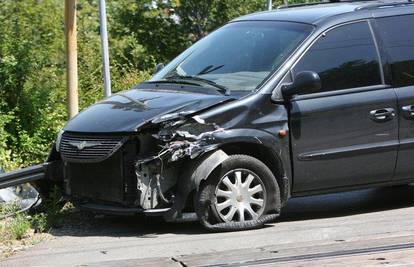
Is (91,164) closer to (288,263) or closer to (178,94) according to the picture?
(178,94)

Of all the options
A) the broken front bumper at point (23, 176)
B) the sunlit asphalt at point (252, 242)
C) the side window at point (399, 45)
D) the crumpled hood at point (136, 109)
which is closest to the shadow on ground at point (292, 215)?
the sunlit asphalt at point (252, 242)

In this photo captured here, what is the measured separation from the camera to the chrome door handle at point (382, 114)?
777 centimetres

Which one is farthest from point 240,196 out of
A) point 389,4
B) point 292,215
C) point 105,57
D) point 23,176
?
point 105,57

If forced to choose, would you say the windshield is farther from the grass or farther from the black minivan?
the grass

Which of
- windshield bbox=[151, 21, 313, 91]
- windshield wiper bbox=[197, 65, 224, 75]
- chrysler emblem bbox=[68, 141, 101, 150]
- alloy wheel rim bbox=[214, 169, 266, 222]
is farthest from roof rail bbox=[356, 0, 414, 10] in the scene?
chrysler emblem bbox=[68, 141, 101, 150]

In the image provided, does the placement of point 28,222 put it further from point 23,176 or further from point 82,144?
point 82,144

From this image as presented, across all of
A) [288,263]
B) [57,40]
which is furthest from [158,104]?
[57,40]

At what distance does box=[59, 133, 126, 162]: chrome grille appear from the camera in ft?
23.5

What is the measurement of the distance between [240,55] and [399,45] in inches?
59.4

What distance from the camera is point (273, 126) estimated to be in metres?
7.44

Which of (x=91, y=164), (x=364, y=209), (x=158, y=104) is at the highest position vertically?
(x=158, y=104)

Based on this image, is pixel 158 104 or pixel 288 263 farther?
pixel 158 104

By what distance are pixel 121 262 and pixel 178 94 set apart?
1.88 meters

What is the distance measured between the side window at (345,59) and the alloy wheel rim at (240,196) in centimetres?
108
